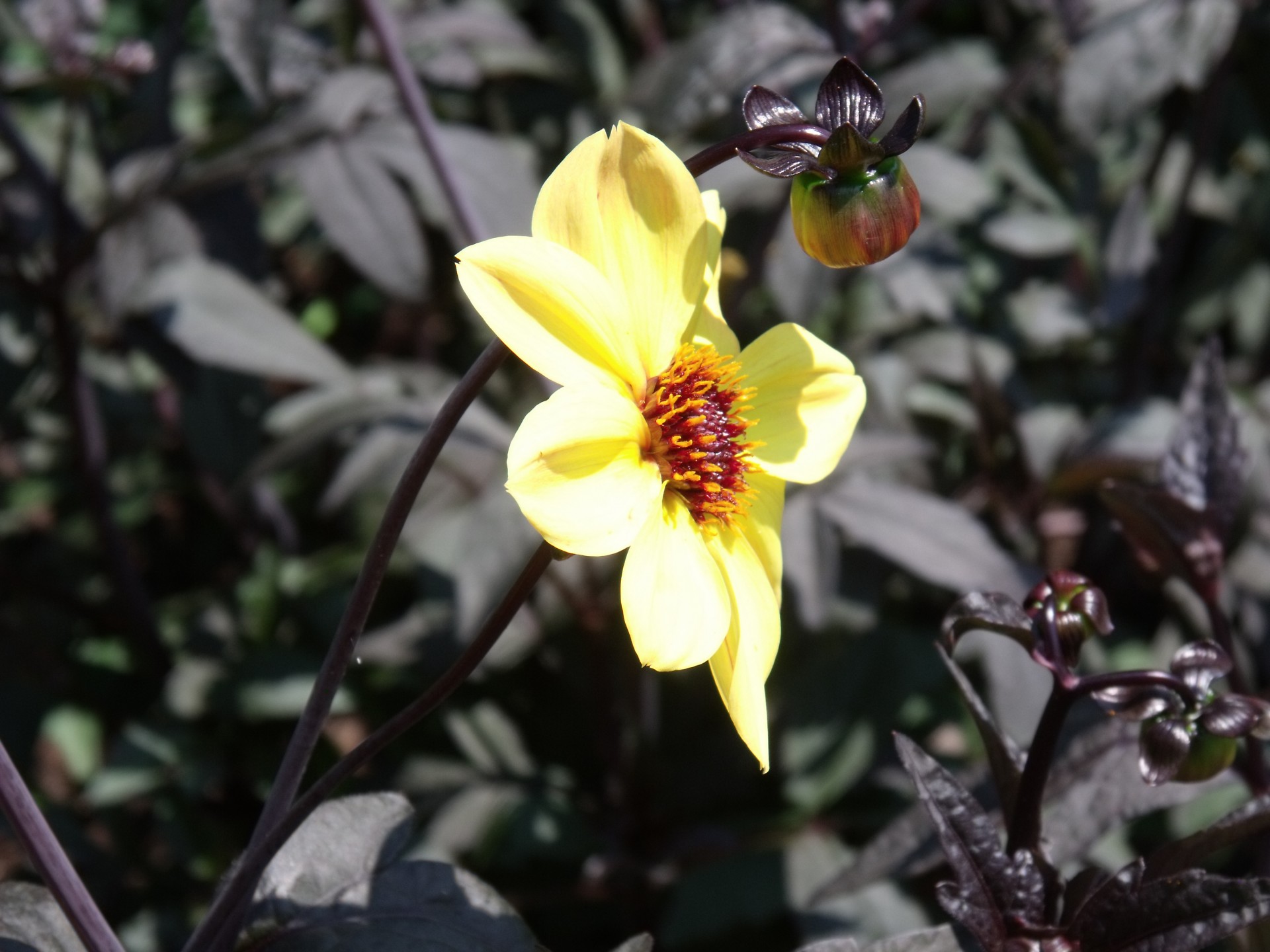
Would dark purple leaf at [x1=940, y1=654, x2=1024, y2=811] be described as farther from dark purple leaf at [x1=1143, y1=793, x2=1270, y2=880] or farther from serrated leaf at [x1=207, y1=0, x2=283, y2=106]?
serrated leaf at [x1=207, y1=0, x2=283, y2=106]

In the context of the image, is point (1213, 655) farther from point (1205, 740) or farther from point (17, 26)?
point (17, 26)

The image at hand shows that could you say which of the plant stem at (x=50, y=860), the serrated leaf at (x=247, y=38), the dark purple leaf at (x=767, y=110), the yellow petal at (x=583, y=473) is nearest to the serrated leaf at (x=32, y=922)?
the plant stem at (x=50, y=860)

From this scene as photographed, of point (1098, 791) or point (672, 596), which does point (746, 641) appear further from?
point (1098, 791)

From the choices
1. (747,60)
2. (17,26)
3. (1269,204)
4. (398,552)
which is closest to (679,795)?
(398,552)

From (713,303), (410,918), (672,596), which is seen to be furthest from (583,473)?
(410,918)

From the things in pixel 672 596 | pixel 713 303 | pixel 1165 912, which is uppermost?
pixel 713 303

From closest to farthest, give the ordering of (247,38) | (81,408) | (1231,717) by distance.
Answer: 1. (1231,717)
2. (247,38)
3. (81,408)

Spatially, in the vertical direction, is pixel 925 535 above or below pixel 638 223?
below
